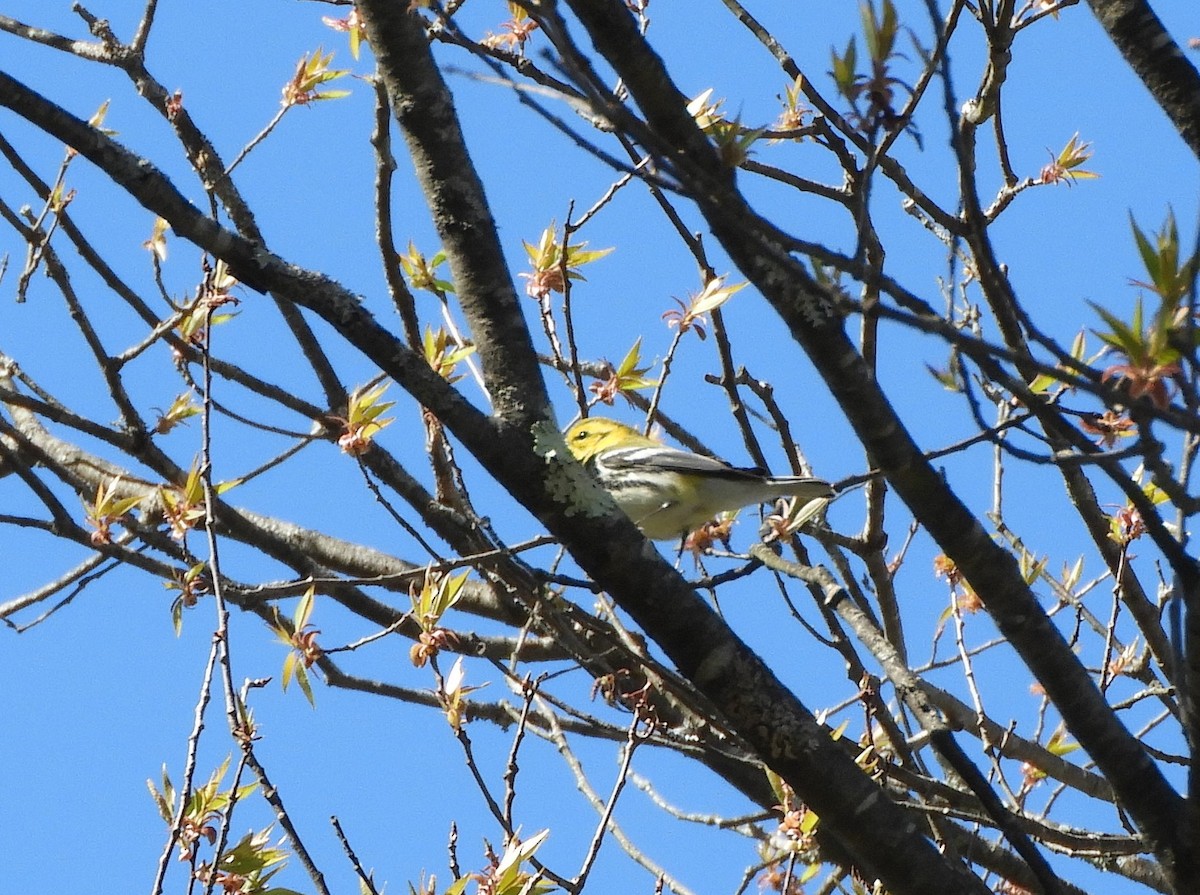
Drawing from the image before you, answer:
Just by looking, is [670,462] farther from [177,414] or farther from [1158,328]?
[1158,328]

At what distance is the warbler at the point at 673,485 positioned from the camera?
3854 mm

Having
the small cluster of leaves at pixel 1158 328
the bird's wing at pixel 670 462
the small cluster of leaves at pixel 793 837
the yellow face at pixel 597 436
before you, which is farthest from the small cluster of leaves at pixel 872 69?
the yellow face at pixel 597 436

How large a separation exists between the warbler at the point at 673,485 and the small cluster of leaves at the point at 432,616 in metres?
1.25

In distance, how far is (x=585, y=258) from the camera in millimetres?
3123

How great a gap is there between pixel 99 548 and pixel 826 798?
159 cm

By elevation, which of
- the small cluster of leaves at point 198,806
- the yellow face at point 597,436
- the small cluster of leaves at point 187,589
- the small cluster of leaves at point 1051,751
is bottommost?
the small cluster of leaves at point 1051,751

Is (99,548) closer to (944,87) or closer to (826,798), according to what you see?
(826,798)

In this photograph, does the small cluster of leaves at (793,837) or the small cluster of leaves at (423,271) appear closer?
the small cluster of leaves at (793,837)

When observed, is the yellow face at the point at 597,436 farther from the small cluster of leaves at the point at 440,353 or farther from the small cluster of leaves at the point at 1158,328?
the small cluster of leaves at the point at 1158,328

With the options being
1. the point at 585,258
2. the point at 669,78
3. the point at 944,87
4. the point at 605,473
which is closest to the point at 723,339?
the point at 585,258

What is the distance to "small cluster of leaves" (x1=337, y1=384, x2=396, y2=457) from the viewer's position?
8.47 ft

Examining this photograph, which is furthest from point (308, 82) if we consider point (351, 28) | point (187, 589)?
point (187, 589)

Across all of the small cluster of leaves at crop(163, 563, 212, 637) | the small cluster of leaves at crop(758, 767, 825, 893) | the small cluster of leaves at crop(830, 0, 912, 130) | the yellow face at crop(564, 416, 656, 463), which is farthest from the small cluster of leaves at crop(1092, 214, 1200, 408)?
Result: the yellow face at crop(564, 416, 656, 463)

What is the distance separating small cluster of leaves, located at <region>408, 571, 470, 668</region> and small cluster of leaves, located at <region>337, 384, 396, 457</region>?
1.08 feet
